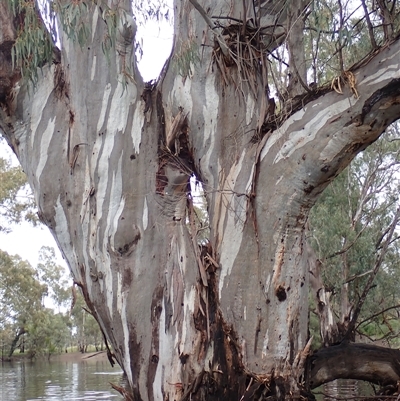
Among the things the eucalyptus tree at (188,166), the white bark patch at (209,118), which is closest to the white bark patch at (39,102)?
the eucalyptus tree at (188,166)

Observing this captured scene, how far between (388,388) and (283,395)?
0.68m

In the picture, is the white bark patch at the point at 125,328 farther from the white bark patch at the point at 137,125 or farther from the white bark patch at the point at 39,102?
the white bark patch at the point at 39,102

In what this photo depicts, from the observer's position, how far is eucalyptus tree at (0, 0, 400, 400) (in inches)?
97.4

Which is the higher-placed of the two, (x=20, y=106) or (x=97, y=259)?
(x=20, y=106)

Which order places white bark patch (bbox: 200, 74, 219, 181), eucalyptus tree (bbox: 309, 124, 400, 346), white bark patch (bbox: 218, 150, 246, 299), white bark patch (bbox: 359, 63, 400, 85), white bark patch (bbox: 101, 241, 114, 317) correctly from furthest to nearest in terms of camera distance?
eucalyptus tree (bbox: 309, 124, 400, 346), white bark patch (bbox: 200, 74, 219, 181), white bark patch (bbox: 101, 241, 114, 317), white bark patch (bbox: 218, 150, 246, 299), white bark patch (bbox: 359, 63, 400, 85)

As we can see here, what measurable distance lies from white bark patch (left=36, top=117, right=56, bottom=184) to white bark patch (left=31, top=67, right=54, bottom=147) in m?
0.06

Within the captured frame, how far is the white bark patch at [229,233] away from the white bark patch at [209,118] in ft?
0.51

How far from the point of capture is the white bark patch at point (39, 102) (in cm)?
294

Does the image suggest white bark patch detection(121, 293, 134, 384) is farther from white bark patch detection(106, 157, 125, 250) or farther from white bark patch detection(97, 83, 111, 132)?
white bark patch detection(97, 83, 111, 132)

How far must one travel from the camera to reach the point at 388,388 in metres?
2.86

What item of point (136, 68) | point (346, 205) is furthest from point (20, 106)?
point (346, 205)

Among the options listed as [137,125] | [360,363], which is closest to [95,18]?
[137,125]

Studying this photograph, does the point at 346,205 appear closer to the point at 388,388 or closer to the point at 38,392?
the point at 38,392

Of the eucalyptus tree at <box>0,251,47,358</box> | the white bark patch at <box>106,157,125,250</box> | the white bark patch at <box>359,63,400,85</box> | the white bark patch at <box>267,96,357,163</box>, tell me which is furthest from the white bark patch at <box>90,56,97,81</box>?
the eucalyptus tree at <box>0,251,47,358</box>
